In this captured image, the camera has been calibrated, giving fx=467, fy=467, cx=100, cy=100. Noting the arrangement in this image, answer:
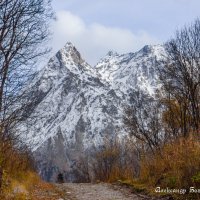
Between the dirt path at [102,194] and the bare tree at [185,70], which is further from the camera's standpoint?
the bare tree at [185,70]

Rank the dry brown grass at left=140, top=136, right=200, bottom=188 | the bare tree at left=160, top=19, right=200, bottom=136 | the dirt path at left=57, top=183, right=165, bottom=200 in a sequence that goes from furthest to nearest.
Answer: the bare tree at left=160, top=19, right=200, bottom=136 < the dirt path at left=57, top=183, right=165, bottom=200 < the dry brown grass at left=140, top=136, right=200, bottom=188

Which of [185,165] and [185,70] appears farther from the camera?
[185,70]

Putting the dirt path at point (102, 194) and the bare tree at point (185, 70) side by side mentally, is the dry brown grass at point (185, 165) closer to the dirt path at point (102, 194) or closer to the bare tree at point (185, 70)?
the dirt path at point (102, 194)

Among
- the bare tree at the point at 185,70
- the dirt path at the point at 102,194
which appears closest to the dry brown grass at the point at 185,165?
the dirt path at the point at 102,194

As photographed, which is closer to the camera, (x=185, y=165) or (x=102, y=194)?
(x=185, y=165)

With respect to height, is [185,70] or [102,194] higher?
[185,70]

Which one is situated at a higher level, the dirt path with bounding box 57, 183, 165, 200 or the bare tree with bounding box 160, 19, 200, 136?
the bare tree with bounding box 160, 19, 200, 136

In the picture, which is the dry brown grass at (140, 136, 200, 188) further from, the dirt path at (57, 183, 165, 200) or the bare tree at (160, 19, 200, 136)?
the bare tree at (160, 19, 200, 136)

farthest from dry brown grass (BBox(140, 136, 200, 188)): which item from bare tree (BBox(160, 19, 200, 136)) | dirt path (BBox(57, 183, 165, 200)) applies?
bare tree (BBox(160, 19, 200, 136))

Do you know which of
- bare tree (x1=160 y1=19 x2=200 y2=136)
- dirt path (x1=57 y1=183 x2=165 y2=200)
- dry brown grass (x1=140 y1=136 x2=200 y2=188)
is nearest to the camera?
dry brown grass (x1=140 y1=136 x2=200 y2=188)

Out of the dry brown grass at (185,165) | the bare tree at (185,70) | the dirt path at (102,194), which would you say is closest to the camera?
the dry brown grass at (185,165)

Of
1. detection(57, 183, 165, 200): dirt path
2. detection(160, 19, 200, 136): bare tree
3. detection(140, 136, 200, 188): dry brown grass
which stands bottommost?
detection(57, 183, 165, 200): dirt path

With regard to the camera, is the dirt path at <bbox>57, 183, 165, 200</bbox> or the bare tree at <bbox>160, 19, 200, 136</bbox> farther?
the bare tree at <bbox>160, 19, 200, 136</bbox>

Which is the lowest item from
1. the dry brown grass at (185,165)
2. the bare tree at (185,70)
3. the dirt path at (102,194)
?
the dirt path at (102,194)
